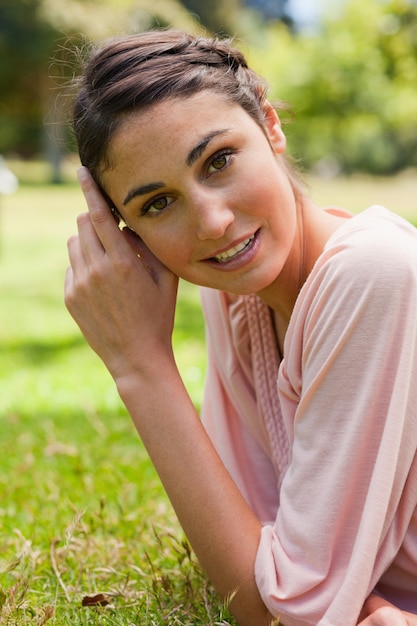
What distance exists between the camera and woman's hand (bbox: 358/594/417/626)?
6.33 feet

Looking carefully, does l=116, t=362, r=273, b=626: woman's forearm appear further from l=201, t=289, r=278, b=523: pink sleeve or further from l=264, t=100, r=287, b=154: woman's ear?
l=264, t=100, r=287, b=154: woman's ear

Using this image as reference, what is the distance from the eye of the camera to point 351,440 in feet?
6.29

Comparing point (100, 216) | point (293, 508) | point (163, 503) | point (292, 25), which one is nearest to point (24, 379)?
point (163, 503)

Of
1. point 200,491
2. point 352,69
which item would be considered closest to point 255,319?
point 200,491

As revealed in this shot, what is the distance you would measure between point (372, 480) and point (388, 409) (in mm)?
158

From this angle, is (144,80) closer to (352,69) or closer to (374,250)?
(374,250)

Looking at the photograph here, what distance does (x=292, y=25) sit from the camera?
2073 inches

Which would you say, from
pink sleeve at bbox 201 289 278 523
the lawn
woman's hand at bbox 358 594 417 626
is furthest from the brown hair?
woman's hand at bbox 358 594 417 626

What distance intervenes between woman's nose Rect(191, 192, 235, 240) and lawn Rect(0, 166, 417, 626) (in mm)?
870

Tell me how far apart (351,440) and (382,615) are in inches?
15.8

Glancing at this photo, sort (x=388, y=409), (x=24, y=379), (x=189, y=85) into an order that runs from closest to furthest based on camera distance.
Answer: (x=388, y=409) → (x=189, y=85) → (x=24, y=379)

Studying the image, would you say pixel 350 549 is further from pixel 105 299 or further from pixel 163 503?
pixel 163 503

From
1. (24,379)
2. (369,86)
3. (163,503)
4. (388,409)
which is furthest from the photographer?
(369,86)

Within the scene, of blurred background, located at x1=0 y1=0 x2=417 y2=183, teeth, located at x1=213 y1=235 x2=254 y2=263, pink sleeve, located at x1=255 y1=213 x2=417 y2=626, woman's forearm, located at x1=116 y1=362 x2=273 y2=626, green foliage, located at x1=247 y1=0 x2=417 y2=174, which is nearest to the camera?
pink sleeve, located at x1=255 y1=213 x2=417 y2=626
